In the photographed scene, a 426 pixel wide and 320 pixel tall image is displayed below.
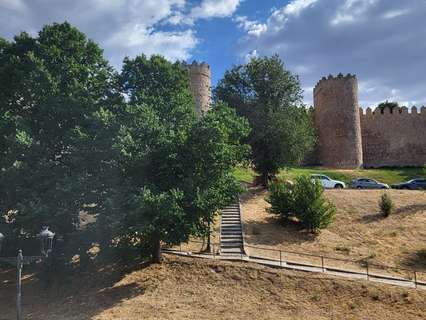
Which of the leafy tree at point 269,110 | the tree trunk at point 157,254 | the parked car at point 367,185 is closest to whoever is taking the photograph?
the tree trunk at point 157,254

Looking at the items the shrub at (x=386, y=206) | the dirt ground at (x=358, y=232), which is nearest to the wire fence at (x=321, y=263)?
the dirt ground at (x=358, y=232)

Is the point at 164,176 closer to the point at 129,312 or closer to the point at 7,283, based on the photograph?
the point at 129,312

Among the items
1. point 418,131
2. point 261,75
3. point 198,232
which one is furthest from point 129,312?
point 418,131

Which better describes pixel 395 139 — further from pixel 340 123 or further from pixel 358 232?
pixel 358 232

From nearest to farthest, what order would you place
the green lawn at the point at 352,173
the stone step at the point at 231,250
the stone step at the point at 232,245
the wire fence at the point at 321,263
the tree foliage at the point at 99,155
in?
1. the tree foliage at the point at 99,155
2. the wire fence at the point at 321,263
3. the stone step at the point at 231,250
4. the stone step at the point at 232,245
5. the green lawn at the point at 352,173

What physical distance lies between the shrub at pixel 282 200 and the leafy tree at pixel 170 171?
5264mm

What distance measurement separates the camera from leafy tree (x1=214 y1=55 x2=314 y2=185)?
3228 cm

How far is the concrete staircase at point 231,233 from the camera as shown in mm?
22284

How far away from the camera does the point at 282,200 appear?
2611 centimetres

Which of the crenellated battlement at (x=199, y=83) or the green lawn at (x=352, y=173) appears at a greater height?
the crenellated battlement at (x=199, y=83)

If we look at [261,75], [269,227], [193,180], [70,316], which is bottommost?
[70,316]

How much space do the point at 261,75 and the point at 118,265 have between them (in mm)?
19076

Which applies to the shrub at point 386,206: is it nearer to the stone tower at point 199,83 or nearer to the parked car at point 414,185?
the parked car at point 414,185

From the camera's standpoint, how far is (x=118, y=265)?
71.4 ft
